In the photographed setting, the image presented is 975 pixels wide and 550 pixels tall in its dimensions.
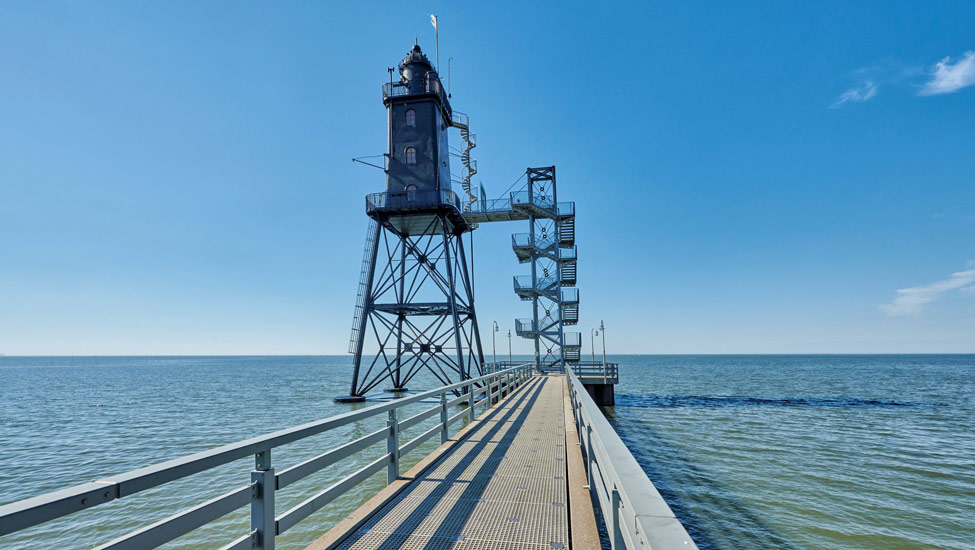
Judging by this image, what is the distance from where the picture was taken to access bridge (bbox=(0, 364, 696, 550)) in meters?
2.09

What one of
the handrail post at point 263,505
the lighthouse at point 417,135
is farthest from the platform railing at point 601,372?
the handrail post at point 263,505

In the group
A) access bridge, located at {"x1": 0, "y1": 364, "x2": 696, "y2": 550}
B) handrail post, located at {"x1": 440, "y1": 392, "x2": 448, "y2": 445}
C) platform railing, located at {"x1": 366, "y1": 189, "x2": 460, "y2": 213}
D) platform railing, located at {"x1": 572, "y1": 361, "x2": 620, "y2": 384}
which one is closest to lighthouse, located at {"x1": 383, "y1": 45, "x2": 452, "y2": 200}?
platform railing, located at {"x1": 366, "y1": 189, "x2": 460, "y2": 213}

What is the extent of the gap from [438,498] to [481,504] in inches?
19.7

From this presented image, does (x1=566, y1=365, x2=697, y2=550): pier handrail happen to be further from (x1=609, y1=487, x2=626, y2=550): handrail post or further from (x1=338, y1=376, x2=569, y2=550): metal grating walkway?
(x1=338, y1=376, x2=569, y2=550): metal grating walkway

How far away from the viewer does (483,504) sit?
16.3 ft

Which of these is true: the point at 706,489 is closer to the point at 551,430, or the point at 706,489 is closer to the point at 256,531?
the point at 551,430

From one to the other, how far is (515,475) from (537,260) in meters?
24.8

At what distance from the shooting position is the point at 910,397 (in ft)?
116

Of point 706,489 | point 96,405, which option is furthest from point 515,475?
point 96,405

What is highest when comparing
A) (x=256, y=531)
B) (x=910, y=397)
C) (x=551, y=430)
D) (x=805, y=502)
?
(x=256, y=531)

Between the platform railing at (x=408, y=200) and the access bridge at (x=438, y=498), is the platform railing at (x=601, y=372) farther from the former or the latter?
the access bridge at (x=438, y=498)

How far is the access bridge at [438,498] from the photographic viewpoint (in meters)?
2.09

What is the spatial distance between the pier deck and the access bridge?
11 millimetres

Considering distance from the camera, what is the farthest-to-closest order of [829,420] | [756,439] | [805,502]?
1. [829,420]
2. [756,439]
3. [805,502]
